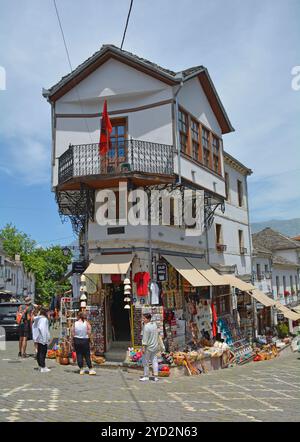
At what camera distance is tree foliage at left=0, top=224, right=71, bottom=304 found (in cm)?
6378

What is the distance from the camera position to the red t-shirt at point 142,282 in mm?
14383

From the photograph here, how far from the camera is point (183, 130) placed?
53.2ft

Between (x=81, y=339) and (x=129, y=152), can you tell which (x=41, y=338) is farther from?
(x=129, y=152)

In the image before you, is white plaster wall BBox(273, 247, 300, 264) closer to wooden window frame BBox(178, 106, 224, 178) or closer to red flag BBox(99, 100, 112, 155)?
wooden window frame BBox(178, 106, 224, 178)

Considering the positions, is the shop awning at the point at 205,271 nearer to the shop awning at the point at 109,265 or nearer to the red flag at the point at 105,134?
the shop awning at the point at 109,265

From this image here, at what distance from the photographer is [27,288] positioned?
70.7 metres

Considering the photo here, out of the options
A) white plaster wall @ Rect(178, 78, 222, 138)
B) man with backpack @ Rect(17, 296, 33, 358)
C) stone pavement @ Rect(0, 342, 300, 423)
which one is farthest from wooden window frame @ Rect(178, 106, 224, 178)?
stone pavement @ Rect(0, 342, 300, 423)

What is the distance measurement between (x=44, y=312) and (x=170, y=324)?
185 inches

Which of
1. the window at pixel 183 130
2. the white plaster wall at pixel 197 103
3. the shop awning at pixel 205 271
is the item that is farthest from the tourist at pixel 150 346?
the white plaster wall at pixel 197 103

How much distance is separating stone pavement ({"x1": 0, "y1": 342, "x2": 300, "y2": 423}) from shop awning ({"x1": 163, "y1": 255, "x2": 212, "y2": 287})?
129 inches

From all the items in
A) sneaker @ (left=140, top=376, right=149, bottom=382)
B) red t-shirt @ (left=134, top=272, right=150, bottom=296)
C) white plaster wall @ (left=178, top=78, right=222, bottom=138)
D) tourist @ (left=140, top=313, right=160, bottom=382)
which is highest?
white plaster wall @ (left=178, top=78, right=222, bottom=138)

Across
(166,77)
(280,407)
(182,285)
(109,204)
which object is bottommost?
(280,407)
